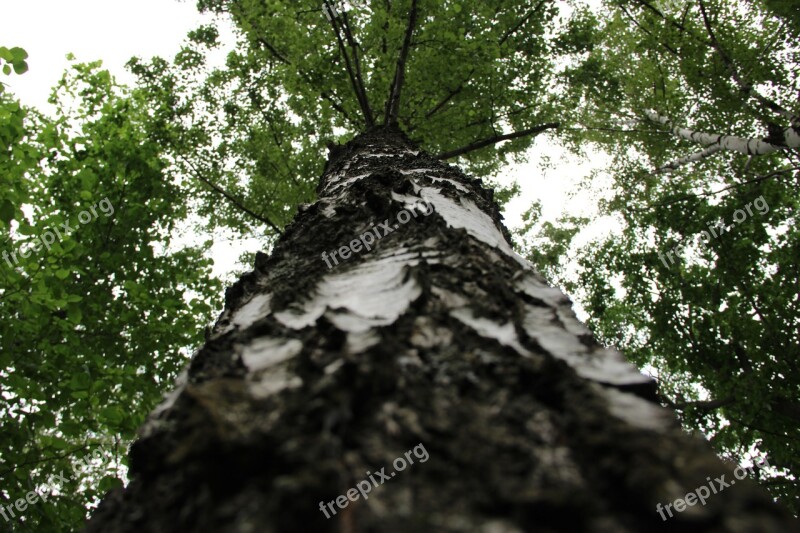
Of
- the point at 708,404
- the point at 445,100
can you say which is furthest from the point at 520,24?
the point at 708,404

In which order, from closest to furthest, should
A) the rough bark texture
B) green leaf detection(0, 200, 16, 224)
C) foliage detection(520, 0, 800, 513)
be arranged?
the rough bark texture
green leaf detection(0, 200, 16, 224)
foliage detection(520, 0, 800, 513)

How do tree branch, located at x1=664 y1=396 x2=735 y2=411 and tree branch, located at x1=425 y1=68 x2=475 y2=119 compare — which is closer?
tree branch, located at x1=664 y1=396 x2=735 y2=411

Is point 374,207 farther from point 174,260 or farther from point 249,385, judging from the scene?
point 174,260

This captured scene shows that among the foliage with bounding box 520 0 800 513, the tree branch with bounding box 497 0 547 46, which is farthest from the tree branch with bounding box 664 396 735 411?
the tree branch with bounding box 497 0 547 46

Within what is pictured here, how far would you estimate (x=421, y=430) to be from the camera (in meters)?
0.57

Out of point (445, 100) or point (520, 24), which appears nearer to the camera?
point (445, 100)

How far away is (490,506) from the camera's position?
0.47 metres

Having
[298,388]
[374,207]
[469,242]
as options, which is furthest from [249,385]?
[374,207]

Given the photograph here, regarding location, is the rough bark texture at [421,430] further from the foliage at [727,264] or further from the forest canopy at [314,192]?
the foliage at [727,264]

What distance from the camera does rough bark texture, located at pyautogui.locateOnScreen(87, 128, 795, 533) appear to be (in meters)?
0.47

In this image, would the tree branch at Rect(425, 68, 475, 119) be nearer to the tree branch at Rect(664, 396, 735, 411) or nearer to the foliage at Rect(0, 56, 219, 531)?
the foliage at Rect(0, 56, 219, 531)

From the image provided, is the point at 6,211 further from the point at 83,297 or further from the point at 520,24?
the point at 520,24

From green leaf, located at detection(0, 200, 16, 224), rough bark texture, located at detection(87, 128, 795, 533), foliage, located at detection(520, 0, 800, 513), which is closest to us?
rough bark texture, located at detection(87, 128, 795, 533)

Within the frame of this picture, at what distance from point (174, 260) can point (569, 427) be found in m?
5.45
